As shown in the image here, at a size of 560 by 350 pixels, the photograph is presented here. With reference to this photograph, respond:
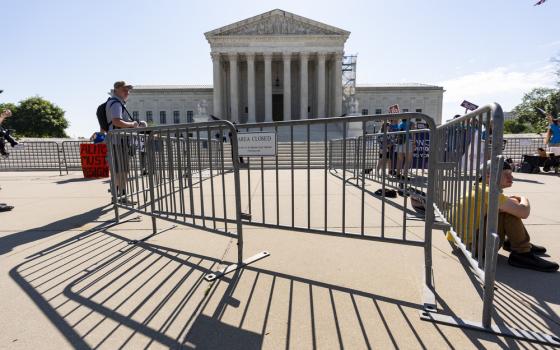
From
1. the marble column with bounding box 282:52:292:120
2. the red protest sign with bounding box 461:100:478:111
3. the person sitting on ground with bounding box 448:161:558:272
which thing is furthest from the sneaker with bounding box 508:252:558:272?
the marble column with bounding box 282:52:292:120

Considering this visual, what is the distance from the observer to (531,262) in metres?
2.52

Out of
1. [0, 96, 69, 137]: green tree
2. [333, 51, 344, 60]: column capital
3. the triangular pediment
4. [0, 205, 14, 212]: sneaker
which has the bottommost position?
[0, 205, 14, 212]: sneaker

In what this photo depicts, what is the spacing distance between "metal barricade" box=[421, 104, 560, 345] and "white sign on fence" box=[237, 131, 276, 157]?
1.34 meters

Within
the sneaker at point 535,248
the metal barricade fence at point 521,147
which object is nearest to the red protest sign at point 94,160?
the sneaker at point 535,248

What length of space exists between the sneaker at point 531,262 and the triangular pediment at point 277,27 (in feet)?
137

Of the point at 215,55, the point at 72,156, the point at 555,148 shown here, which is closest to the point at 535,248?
the point at 555,148

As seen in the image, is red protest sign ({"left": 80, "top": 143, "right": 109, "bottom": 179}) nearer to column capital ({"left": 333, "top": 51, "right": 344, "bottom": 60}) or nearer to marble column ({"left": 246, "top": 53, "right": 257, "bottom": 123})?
marble column ({"left": 246, "top": 53, "right": 257, "bottom": 123})

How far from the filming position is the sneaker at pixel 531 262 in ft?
8.07

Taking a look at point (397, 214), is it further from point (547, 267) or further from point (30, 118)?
point (30, 118)

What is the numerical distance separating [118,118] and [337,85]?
40207 millimetres

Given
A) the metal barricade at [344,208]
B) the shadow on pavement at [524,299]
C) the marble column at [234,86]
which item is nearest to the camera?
the shadow on pavement at [524,299]

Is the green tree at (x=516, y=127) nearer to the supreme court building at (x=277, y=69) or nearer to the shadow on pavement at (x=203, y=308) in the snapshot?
the supreme court building at (x=277, y=69)

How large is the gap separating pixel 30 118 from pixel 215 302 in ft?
237

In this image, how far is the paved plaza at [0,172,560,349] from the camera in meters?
1.74
